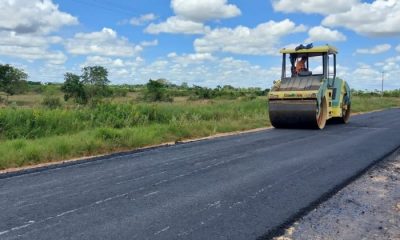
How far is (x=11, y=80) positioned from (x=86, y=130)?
3517cm

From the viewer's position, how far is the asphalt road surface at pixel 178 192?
201 inches

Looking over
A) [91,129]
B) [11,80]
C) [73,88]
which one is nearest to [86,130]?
[91,129]

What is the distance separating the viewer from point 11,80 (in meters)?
45.3

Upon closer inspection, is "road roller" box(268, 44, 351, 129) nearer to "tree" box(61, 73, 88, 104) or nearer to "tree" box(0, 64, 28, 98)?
"tree" box(61, 73, 88, 104)

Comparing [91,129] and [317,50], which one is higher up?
[317,50]

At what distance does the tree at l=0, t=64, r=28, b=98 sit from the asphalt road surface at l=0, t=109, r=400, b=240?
37.7 meters

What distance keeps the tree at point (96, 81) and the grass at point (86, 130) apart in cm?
2092

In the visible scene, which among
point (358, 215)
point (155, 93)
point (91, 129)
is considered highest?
point (155, 93)

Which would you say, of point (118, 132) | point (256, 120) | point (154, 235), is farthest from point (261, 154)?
point (256, 120)

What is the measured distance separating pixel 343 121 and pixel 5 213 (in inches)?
667

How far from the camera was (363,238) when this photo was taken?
5066mm

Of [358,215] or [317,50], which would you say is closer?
[358,215]

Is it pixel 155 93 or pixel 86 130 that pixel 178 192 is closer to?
pixel 86 130

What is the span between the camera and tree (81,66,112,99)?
39.1 metres
